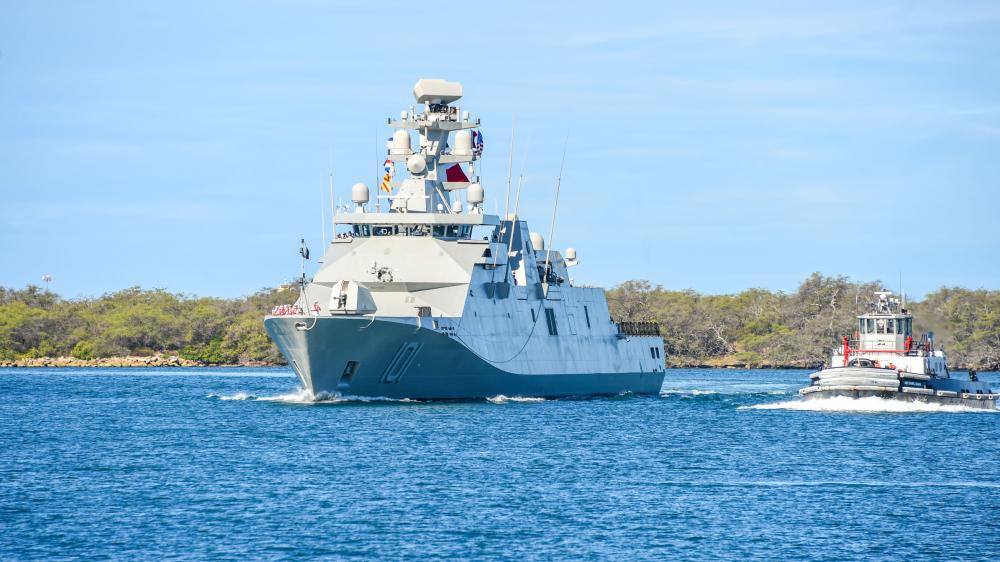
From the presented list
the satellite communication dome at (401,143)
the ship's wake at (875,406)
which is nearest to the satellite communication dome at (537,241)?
the satellite communication dome at (401,143)

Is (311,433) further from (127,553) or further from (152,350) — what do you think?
(152,350)

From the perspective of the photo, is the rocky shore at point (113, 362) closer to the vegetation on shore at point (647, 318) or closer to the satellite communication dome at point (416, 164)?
the vegetation on shore at point (647, 318)

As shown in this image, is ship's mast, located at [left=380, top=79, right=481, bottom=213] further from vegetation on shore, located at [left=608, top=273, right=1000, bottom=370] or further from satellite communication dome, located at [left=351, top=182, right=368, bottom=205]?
vegetation on shore, located at [left=608, top=273, right=1000, bottom=370]

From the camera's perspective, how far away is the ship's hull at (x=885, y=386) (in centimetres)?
5191

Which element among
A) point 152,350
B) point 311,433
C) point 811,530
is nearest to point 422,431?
point 311,433

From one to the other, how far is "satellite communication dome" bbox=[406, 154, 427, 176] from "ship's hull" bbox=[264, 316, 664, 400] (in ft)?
29.0

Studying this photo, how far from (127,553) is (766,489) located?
14945 mm

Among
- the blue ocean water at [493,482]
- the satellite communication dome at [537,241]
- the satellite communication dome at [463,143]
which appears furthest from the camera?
the satellite communication dome at [537,241]

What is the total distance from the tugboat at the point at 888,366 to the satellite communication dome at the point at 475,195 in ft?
48.7

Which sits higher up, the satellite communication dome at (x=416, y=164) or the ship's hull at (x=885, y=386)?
the satellite communication dome at (x=416, y=164)

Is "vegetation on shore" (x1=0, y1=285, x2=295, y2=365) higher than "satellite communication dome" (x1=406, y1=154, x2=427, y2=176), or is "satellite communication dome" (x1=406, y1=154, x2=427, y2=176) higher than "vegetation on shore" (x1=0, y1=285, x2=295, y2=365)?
"satellite communication dome" (x1=406, y1=154, x2=427, y2=176)

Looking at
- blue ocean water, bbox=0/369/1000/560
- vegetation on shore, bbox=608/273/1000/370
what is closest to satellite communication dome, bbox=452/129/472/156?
blue ocean water, bbox=0/369/1000/560

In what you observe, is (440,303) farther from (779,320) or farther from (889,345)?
(779,320)

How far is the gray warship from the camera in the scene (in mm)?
49406
